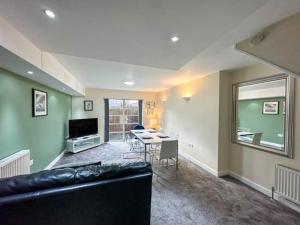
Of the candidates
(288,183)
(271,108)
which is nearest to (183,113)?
(271,108)

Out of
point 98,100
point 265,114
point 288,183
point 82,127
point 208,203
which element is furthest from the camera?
point 98,100

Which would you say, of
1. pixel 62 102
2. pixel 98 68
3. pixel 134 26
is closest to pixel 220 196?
pixel 134 26

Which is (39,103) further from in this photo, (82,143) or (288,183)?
(288,183)

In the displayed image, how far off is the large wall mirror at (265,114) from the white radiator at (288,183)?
0.82 ft

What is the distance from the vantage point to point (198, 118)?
430 cm

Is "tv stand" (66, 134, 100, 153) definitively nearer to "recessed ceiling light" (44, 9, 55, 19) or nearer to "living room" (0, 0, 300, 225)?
"living room" (0, 0, 300, 225)

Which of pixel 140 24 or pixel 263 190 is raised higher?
pixel 140 24

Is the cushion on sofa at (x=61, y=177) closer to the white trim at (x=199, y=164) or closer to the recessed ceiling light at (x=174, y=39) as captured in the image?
the recessed ceiling light at (x=174, y=39)

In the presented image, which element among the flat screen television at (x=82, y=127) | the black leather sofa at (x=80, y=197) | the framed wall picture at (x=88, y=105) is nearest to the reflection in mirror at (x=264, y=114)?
the black leather sofa at (x=80, y=197)

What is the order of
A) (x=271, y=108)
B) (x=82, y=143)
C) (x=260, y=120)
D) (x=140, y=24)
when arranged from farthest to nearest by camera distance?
(x=82, y=143), (x=260, y=120), (x=271, y=108), (x=140, y=24)

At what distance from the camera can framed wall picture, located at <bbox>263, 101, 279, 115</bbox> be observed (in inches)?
107

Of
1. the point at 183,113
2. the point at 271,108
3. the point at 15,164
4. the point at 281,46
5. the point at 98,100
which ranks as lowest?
the point at 15,164

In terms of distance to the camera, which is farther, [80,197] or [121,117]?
[121,117]

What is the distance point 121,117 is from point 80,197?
19.0ft
